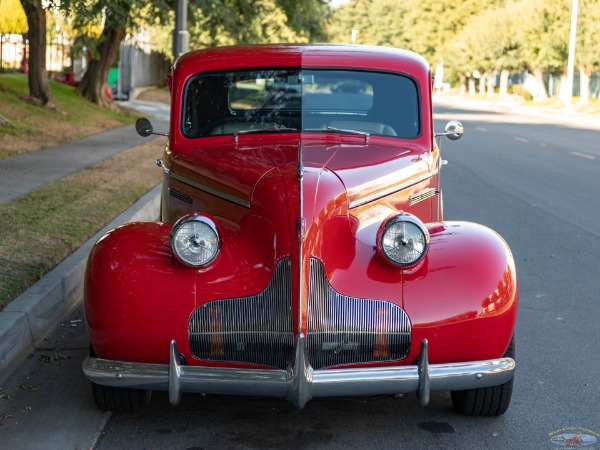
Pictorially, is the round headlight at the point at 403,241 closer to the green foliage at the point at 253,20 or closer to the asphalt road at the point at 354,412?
the asphalt road at the point at 354,412

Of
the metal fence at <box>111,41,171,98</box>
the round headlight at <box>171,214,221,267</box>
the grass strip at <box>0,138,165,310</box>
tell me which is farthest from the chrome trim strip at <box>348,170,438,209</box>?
the metal fence at <box>111,41,171,98</box>

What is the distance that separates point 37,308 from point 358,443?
258 cm

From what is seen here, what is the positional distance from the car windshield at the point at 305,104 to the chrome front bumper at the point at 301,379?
192cm

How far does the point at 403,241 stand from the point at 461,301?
1.27ft

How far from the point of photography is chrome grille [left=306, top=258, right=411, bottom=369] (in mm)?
4457

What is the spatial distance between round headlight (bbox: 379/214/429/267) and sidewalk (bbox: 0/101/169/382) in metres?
2.32

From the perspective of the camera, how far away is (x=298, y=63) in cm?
623

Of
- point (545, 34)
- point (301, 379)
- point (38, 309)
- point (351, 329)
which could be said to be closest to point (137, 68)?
point (545, 34)

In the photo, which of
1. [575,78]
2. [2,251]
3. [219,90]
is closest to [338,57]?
[219,90]

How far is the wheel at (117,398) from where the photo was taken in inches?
192

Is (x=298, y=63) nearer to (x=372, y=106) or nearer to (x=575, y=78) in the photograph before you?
(x=372, y=106)

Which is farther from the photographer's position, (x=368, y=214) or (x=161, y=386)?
(x=368, y=214)

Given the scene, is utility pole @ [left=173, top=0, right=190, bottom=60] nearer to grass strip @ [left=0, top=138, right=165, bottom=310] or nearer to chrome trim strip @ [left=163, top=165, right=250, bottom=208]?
grass strip @ [left=0, top=138, right=165, bottom=310]

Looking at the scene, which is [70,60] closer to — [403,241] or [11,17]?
[11,17]
